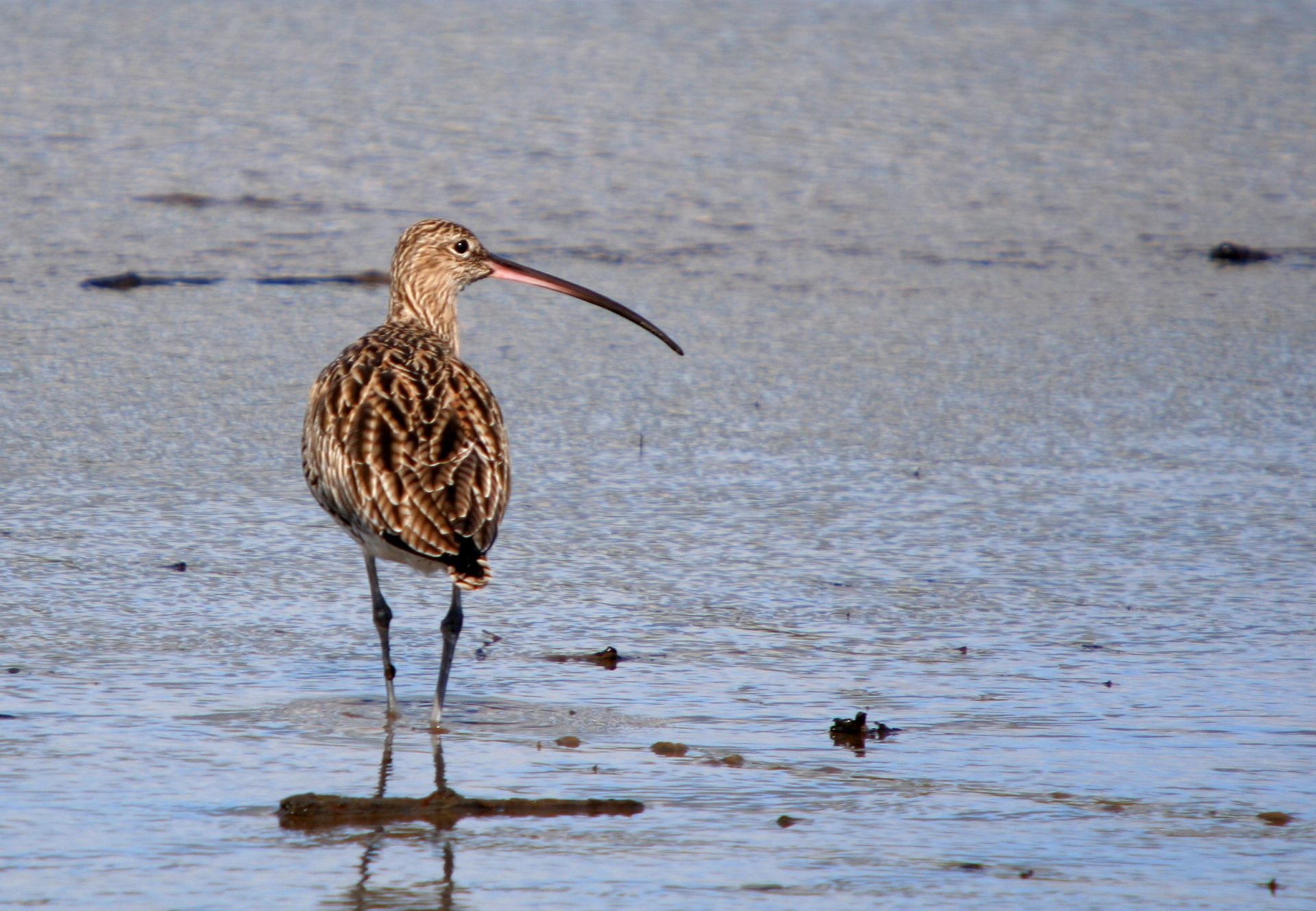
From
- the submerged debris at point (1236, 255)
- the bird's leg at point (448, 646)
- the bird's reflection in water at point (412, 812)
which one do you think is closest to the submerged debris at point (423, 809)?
the bird's reflection in water at point (412, 812)

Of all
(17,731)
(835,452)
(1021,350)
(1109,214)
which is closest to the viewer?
(17,731)

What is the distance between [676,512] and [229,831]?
281 cm

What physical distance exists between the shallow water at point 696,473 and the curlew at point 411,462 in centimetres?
37

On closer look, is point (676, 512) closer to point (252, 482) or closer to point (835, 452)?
point (835, 452)

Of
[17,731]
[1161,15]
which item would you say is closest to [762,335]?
[17,731]

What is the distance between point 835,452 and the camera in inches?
296

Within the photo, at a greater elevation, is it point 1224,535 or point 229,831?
point 1224,535

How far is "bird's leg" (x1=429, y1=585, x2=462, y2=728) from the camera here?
509 centimetres

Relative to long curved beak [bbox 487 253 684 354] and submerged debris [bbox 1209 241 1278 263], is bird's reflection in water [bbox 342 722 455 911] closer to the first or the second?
long curved beak [bbox 487 253 684 354]

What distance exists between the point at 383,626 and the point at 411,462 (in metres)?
0.45

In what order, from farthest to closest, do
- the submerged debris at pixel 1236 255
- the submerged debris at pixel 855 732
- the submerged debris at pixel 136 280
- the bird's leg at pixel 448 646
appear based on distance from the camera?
1. the submerged debris at pixel 1236 255
2. the submerged debris at pixel 136 280
3. the bird's leg at pixel 448 646
4. the submerged debris at pixel 855 732

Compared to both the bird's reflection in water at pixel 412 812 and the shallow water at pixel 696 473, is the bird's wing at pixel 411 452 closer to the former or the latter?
the shallow water at pixel 696 473

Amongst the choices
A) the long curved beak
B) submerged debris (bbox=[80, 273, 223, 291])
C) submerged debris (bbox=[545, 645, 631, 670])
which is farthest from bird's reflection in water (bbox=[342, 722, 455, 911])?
submerged debris (bbox=[80, 273, 223, 291])

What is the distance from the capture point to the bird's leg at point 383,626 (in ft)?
17.0
